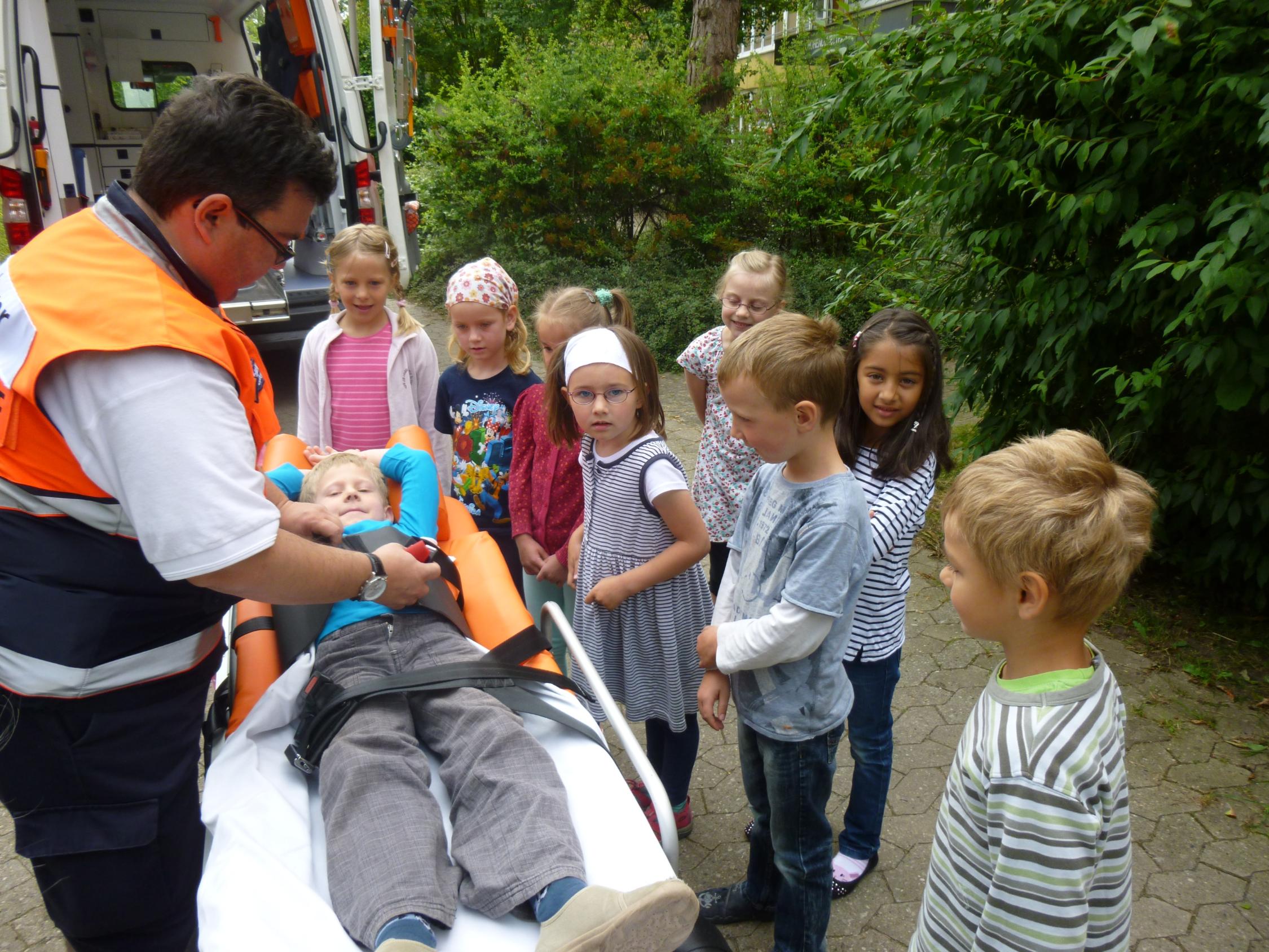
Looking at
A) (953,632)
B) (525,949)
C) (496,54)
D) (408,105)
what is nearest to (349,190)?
(408,105)

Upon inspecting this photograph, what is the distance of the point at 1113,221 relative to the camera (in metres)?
3.37

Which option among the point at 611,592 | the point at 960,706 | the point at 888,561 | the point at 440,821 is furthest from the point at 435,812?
the point at 960,706

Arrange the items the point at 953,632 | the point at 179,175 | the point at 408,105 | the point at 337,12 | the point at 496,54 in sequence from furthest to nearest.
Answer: the point at 496,54 → the point at 408,105 → the point at 337,12 → the point at 953,632 → the point at 179,175

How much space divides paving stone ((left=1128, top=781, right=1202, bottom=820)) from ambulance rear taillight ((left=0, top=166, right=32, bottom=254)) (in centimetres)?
743

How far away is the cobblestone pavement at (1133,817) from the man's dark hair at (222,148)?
2177mm

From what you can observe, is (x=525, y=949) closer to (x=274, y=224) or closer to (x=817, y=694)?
(x=817, y=694)

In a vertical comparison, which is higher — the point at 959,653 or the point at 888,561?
the point at 888,561

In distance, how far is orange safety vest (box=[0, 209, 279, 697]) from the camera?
1353mm

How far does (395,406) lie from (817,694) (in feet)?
7.51

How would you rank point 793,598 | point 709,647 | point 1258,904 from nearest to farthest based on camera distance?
1. point 793,598
2. point 709,647
3. point 1258,904

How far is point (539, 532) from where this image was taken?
293cm

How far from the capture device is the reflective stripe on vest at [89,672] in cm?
148

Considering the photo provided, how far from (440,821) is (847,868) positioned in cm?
137

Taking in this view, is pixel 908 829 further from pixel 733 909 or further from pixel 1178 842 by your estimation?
pixel 1178 842
